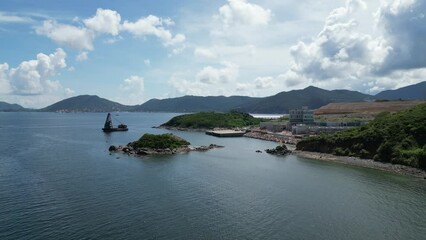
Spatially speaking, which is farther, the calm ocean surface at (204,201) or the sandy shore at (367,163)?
the sandy shore at (367,163)

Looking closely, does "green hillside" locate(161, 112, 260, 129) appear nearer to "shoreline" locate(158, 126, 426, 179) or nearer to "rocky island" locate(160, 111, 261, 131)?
"rocky island" locate(160, 111, 261, 131)

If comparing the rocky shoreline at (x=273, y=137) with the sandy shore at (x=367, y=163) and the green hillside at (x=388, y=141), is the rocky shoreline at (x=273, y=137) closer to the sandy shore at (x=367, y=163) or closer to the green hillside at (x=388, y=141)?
the green hillside at (x=388, y=141)

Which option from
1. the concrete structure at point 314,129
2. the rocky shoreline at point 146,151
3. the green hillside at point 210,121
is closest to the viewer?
the rocky shoreline at point 146,151

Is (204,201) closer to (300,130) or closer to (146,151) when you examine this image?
(146,151)

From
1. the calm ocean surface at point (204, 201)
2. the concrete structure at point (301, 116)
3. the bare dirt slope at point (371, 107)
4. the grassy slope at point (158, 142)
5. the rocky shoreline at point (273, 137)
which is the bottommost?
the calm ocean surface at point (204, 201)

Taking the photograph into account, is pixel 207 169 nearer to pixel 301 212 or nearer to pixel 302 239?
pixel 301 212

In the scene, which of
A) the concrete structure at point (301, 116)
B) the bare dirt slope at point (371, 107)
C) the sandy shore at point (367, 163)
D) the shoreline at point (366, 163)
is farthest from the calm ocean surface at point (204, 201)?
the bare dirt slope at point (371, 107)

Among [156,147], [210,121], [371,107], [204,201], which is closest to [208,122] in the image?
[210,121]
